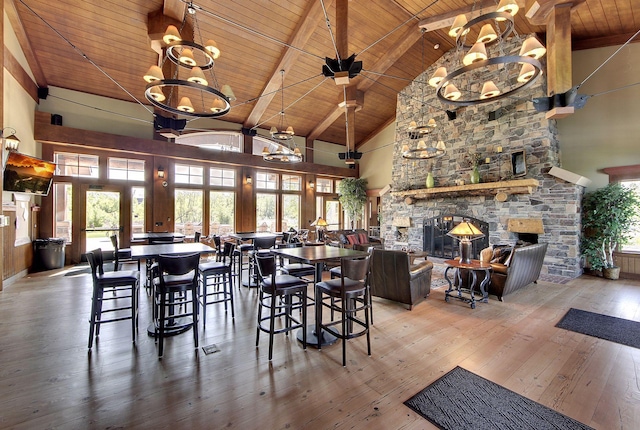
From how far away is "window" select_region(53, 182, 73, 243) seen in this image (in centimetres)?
676

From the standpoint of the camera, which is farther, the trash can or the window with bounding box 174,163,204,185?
the window with bounding box 174,163,204,185

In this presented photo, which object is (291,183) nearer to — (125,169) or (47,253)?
(125,169)

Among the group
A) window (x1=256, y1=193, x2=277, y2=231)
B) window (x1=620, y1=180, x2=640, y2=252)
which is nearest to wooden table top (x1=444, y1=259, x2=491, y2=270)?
window (x1=620, y1=180, x2=640, y2=252)

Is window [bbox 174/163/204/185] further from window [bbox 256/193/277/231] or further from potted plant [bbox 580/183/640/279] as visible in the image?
potted plant [bbox 580/183/640/279]

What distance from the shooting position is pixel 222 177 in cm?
910

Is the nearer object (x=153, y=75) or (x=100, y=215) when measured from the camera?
(x=153, y=75)

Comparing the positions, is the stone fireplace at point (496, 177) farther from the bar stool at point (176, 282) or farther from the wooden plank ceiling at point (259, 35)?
the bar stool at point (176, 282)

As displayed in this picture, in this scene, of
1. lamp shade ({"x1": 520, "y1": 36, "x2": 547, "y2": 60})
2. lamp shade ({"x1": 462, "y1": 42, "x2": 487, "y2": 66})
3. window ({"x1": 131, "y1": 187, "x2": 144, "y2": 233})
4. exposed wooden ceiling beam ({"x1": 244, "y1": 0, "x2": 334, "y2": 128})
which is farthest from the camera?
window ({"x1": 131, "y1": 187, "x2": 144, "y2": 233})

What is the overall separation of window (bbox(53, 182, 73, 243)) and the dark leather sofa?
30.2 feet

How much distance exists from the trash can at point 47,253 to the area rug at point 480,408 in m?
8.04

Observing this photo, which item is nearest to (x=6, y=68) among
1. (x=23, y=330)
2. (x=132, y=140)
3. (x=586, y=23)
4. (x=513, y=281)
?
(x=132, y=140)

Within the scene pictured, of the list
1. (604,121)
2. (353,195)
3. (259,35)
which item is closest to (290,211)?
(353,195)

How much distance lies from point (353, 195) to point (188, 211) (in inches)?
236

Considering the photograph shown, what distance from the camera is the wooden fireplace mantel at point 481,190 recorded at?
20.1 ft
